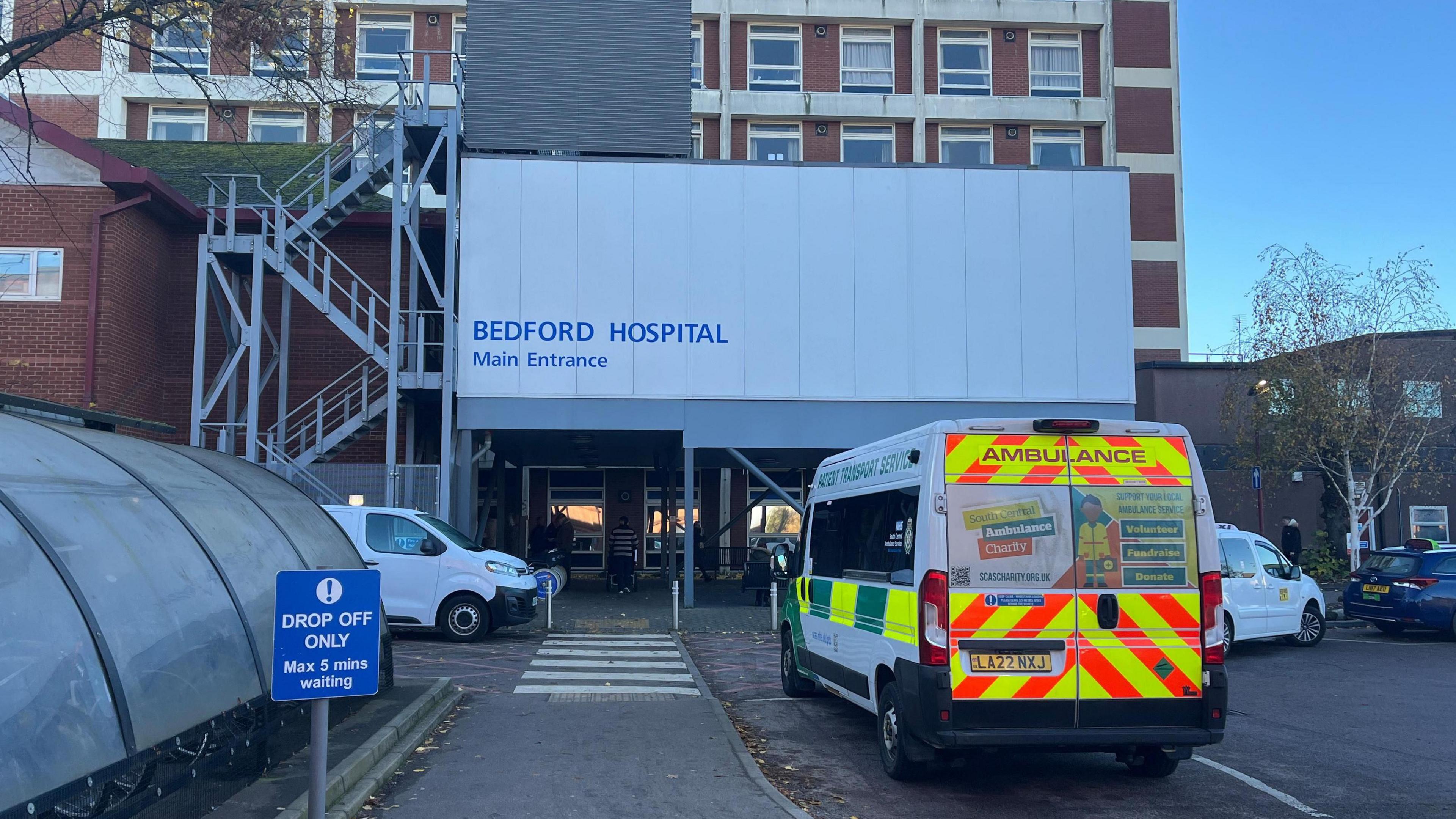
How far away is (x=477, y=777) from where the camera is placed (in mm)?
7512

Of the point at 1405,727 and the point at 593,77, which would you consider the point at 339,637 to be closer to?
the point at 1405,727

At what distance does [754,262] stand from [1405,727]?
43.0 ft

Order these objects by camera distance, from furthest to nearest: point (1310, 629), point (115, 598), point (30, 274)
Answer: point (30, 274) < point (1310, 629) < point (115, 598)

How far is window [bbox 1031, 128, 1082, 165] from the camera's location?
126ft

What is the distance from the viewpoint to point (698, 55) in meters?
37.5

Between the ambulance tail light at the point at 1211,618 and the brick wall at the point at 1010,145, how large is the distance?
108ft

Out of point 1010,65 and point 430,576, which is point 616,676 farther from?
point 1010,65

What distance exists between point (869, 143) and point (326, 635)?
35.3 meters

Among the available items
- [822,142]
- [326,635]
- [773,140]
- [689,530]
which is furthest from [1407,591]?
[773,140]

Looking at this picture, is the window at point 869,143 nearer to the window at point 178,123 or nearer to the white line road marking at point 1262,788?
the window at point 178,123

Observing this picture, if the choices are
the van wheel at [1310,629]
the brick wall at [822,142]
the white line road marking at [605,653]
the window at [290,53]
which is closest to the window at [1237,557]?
the van wheel at [1310,629]

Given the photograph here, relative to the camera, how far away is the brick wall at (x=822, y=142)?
37562 millimetres

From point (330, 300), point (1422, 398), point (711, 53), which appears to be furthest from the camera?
point (711, 53)

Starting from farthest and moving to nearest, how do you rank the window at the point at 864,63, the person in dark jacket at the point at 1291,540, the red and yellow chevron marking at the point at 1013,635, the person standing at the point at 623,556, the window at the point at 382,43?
the window at the point at 864,63, the window at the point at 382,43, the person in dark jacket at the point at 1291,540, the person standing at the point at 623,556, the red and yellow chevron marking at the point at 1013,635
